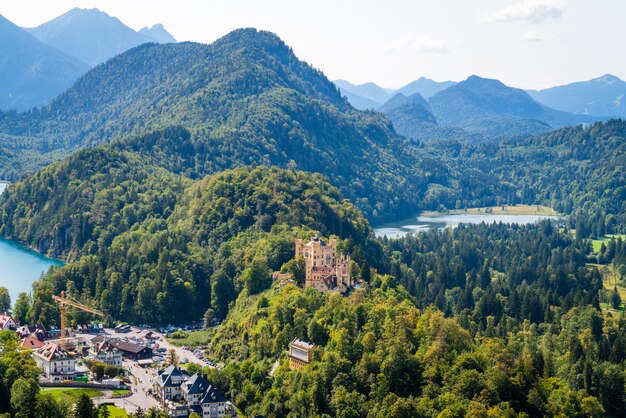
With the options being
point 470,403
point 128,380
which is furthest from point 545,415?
point 128,380

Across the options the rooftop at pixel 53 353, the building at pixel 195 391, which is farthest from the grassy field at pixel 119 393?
the rooftop at pixel 53 353

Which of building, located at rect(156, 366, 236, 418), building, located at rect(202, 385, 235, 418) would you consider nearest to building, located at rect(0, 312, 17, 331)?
building, located at rect(156, 366, 236, 418)

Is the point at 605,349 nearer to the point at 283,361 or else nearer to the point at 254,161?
the point at 283,361

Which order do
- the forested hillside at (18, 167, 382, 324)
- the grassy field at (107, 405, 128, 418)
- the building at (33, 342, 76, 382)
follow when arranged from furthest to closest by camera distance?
the forested hillside at (18, 167, 382, 324), the building at (33, 342, 76, 382), the grassy field at (107, 405, 128, 418)

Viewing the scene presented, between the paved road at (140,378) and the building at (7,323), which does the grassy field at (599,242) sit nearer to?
the paved road at (140,378)

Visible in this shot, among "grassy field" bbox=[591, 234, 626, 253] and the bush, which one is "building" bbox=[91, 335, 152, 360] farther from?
"grassy field" bbox=[591, 234, 626, 253]

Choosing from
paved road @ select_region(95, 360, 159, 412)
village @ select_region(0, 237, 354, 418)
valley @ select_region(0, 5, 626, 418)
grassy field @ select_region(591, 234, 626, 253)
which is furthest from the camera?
grassy field @ select_region(591, 234, 626, 253)

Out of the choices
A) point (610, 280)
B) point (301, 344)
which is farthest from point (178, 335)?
point (610, 280)

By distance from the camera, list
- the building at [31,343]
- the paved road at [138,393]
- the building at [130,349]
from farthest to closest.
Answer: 1. the building at [130,349]
2. the building at [31,343]
3. the paved road at [138,393]
